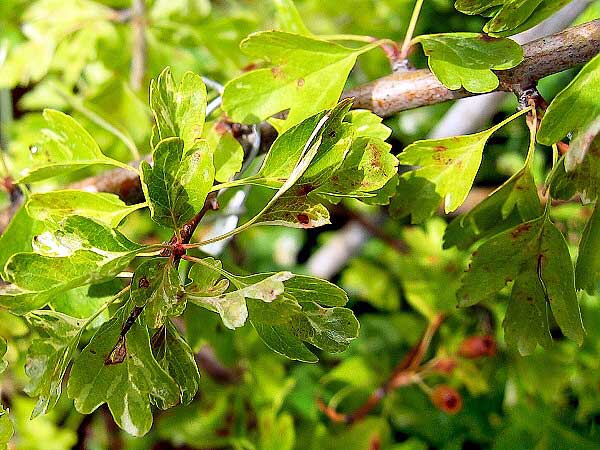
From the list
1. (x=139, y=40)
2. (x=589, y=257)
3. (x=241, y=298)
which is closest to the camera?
(x=241, y=298)

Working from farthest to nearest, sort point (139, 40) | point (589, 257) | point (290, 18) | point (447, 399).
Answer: point (139, 40) < point (447, 399) < point (290, 18) < point (589, 257)

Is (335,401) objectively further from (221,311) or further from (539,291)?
Result: (221,311)

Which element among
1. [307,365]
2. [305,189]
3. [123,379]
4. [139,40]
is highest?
[305,189]

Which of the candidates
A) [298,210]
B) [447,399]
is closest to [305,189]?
[298,210]

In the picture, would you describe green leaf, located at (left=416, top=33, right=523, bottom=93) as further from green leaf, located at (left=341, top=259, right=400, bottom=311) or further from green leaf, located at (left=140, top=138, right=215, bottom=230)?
green leaf, located at (left=341, top=259, right=400, bottom=311)

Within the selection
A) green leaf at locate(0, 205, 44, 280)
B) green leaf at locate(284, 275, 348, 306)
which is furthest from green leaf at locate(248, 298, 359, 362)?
green leaf at locate(0, 205, 44, 280)

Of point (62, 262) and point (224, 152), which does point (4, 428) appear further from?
point (224, 152)

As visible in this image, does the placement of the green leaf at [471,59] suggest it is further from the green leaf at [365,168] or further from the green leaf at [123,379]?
the green leaf at [123,379]
